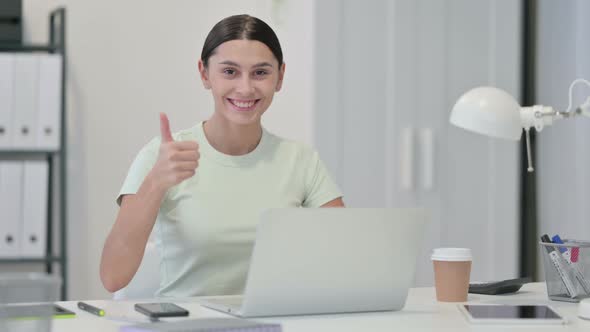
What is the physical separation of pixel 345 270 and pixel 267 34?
0.78 metres

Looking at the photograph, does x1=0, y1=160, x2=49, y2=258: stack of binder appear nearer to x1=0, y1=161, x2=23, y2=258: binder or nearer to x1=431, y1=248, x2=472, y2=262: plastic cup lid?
x1=0, y1=161, x2=23, y2=258: binder

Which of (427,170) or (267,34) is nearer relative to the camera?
(267,34)

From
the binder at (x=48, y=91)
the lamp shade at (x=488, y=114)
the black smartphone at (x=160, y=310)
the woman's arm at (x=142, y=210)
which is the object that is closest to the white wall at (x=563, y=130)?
the lamp shade at (x=488, y=114)

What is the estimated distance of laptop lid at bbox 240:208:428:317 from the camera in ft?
4.67

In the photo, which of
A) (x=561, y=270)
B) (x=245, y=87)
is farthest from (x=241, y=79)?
(x=561, y=270)

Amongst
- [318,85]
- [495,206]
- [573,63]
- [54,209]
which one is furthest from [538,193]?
[54,209]

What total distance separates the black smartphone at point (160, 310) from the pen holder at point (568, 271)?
79cm

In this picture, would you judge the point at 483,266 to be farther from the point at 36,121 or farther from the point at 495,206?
the point at 36,121

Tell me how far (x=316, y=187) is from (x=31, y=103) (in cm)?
136

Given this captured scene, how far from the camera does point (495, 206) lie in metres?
3.26

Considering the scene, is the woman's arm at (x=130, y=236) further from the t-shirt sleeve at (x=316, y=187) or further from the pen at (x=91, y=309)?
the t-shirt sleeve at (x=316, y=187)

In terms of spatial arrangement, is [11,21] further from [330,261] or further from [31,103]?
[330,261]

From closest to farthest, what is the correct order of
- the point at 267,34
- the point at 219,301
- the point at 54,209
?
1. the point at 219,301
2. the point at 267,34
3. the point at 54,209

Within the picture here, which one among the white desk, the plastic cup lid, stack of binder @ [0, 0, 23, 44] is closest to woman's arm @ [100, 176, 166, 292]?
the white desk
